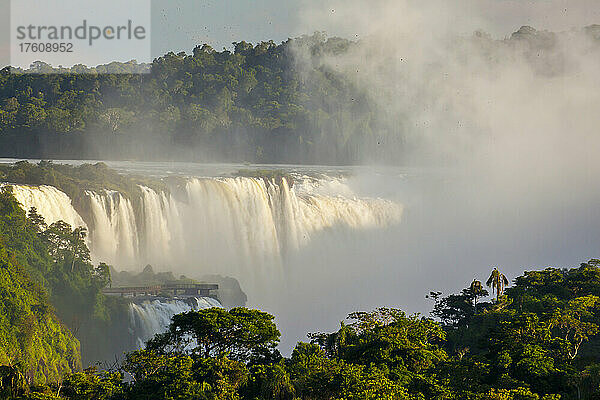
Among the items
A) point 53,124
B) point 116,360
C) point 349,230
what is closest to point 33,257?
point 116,360

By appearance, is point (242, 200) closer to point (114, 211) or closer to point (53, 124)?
point (114, 211)

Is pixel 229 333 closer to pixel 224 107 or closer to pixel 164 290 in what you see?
pixel 164 290

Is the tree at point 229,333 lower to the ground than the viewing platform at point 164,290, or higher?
higher

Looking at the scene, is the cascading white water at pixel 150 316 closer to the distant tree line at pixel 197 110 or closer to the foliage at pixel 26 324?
the foliage at pixel 26 324

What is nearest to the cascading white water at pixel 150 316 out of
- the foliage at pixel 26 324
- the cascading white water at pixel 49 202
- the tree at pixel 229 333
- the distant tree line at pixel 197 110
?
the foliage at pixel 26 324

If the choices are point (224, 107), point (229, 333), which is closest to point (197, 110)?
point (224, 107)

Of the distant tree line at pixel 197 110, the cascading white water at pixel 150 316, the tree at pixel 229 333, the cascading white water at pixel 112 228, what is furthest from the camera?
the distant tree line at pixel 197 110
